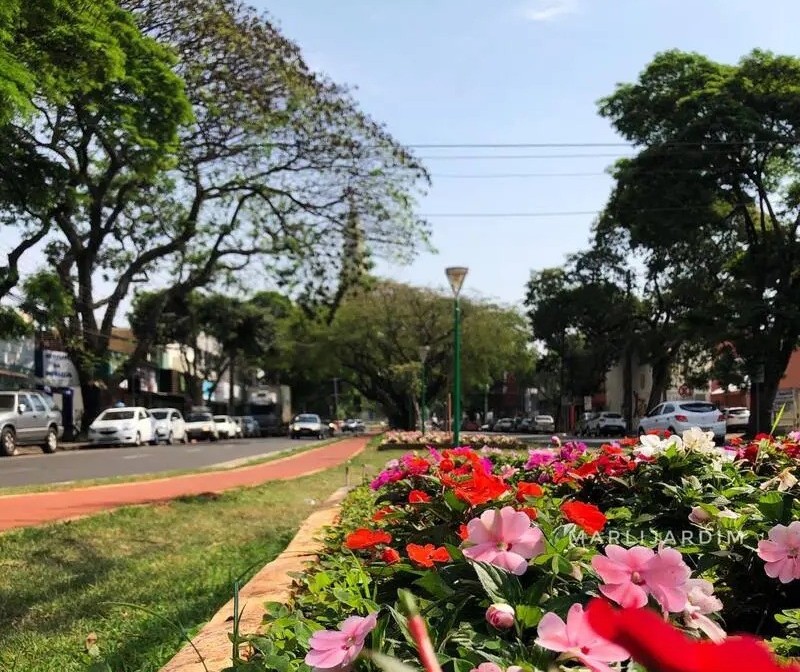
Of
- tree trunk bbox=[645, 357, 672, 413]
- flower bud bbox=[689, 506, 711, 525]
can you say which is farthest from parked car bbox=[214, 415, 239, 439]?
flower bud bbox=[689, 506, 711, 525]

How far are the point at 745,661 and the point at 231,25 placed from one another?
20.5 metres

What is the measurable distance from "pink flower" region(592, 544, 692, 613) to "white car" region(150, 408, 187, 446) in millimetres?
31231

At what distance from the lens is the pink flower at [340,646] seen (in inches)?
50.3

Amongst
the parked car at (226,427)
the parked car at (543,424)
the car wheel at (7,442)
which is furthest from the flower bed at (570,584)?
the parked car at (543,424)

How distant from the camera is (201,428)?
38781 millimetres

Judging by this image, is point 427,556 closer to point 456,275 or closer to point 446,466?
point 446,466

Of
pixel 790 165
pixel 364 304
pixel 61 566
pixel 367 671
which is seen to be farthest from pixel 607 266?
pixel 367 671

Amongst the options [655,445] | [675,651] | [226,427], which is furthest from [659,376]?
[675,651]

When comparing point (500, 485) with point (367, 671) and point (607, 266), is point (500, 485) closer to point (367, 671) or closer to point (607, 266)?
point (367, 671)

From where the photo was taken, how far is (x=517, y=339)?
4769 cm

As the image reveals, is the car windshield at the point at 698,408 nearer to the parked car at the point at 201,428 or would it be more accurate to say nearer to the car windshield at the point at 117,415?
the car windshield at the point at 117,415

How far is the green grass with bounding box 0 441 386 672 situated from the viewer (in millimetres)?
3729

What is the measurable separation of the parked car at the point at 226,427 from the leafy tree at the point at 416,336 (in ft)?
24.7

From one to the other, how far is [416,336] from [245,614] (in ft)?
139
